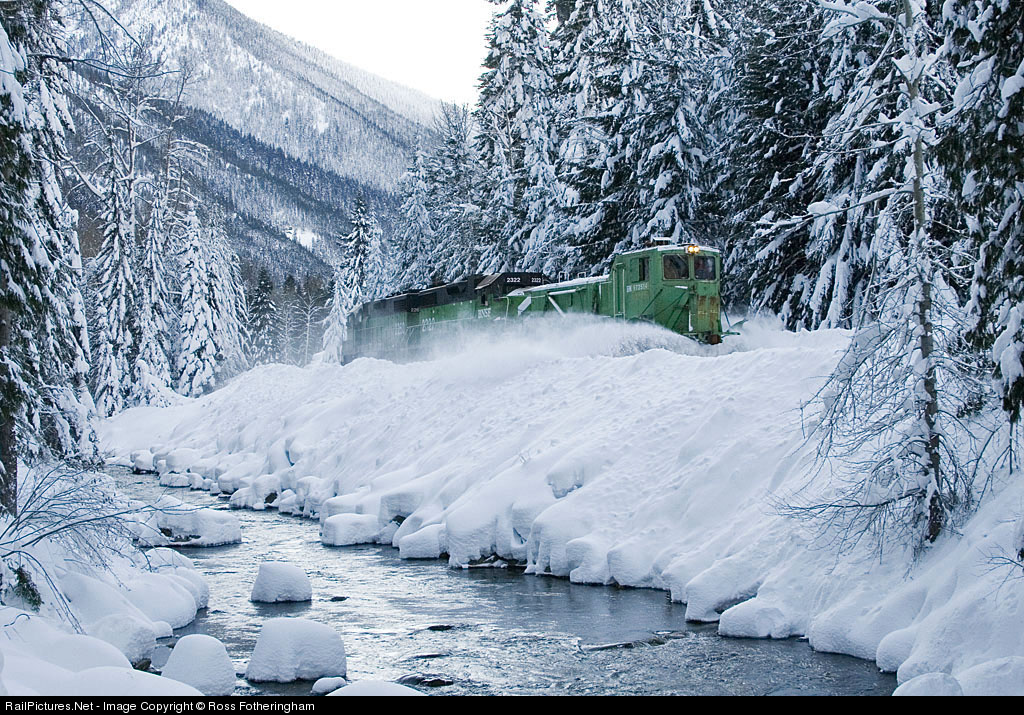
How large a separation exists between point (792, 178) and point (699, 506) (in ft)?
53.2

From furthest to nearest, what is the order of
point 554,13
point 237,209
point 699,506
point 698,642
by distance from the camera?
point 237,209
point 554,13
point 699,506
point 698,642

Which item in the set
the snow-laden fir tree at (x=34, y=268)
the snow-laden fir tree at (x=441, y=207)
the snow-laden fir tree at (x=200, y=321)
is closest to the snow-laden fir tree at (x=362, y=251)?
the snow-laden fir tree at (x=441, y=207)

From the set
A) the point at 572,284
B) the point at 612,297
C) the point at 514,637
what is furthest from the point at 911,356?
the point at 572,284

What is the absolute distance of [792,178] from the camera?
29219 mm

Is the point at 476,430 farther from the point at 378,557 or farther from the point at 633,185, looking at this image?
the point at 633,185

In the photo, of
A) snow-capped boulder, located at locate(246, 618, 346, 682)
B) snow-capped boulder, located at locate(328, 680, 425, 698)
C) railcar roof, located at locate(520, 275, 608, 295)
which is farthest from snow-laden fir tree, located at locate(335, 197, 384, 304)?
snow-capped boulder, located at locate(328, 680, 425, 698)

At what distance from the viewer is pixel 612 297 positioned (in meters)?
27.7

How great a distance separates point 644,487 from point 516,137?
3504 cm

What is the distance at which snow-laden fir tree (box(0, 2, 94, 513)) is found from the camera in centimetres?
1153

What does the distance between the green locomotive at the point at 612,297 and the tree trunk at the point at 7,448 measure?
1646cm

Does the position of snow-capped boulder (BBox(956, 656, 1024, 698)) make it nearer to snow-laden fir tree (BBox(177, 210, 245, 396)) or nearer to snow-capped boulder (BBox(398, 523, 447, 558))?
snow-capped boulder (BBox(398, 523, 447, 558))

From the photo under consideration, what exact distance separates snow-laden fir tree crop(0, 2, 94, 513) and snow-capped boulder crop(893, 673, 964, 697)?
9483 mm

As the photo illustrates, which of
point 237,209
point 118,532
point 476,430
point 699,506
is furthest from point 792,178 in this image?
point 237,209

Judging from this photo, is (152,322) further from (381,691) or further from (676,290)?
(381,691)
